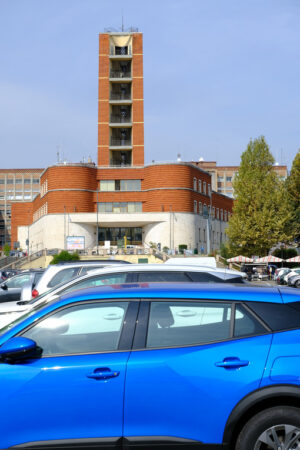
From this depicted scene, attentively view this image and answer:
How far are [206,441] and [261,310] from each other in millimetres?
1025

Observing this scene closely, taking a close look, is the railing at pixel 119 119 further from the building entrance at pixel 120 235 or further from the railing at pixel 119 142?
the building entrance at pixel 120 235

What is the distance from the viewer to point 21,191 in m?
150

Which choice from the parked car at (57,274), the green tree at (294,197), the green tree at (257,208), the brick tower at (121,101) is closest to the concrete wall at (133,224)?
the brick tower at (121,101)

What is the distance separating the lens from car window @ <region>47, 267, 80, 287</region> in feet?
35.9

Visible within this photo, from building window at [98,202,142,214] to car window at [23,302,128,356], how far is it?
80.1m

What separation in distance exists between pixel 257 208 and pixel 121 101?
40394 millimetres

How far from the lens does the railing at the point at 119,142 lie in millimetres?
87188

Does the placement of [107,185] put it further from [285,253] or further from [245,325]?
[245,325]

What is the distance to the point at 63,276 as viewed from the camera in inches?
434

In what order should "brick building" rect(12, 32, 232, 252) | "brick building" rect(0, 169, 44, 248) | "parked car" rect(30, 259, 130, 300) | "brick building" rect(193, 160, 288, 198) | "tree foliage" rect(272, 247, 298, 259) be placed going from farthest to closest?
"brick building" rect(0, 169, 44, 248)
"brick building" rect(193, 160, 288, 198)
"brick building" rect(12, 32, 232, 252)
"tree foliage" rect(272, 247, 298, 259)
"parked car" rect(30, 259, 130, 300)

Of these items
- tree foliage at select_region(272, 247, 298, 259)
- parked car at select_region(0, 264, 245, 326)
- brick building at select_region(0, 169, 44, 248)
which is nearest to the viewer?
parked car at select_region(0, 264, 245, 326)

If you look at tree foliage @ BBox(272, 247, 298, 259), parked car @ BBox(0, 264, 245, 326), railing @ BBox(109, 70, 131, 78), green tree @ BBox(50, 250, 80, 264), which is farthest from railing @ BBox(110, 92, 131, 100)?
parked car @ BBox(0, 264, 245, 326)

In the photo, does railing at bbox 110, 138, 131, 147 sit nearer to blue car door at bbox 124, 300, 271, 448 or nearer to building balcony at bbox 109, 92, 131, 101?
building balcony at bbox 109, 92, 131, 101

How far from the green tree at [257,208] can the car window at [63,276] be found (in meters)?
43.5
